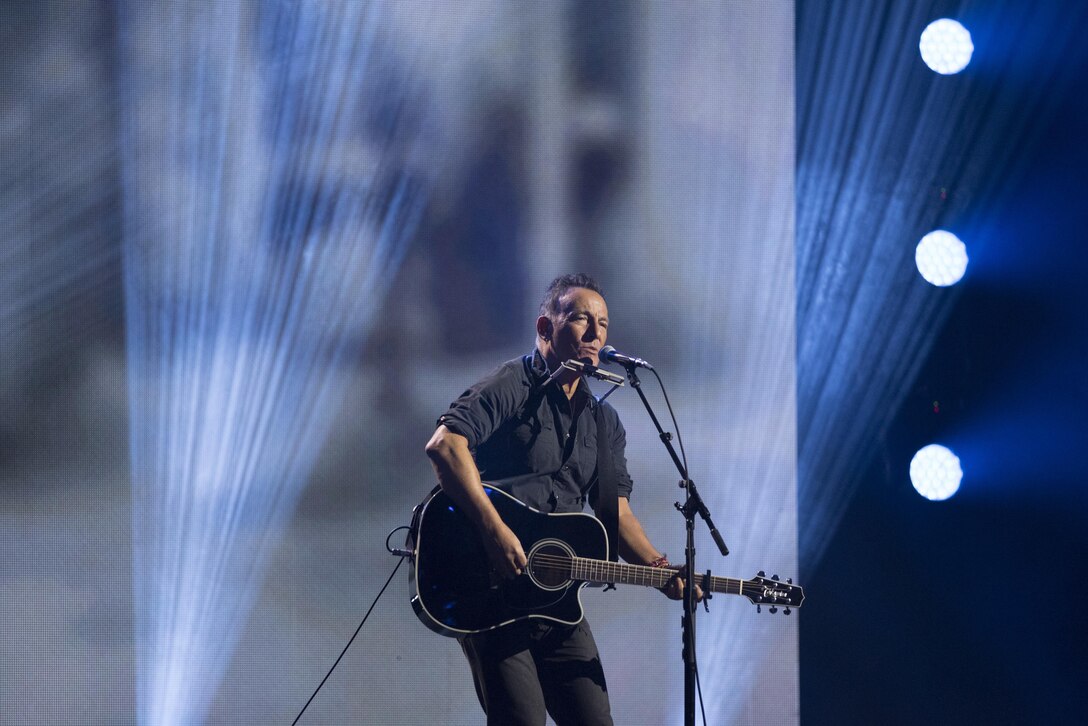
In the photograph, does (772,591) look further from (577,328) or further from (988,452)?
(988,452)

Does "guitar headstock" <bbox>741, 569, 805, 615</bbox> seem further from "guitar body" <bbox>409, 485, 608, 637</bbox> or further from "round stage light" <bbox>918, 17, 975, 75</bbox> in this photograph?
"round stage light" <bbox>918, 17, 975, 75</bbox>

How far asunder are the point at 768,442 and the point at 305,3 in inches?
114

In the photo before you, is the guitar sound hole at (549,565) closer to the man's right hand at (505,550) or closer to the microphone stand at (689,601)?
the man's right hand at (505,550)

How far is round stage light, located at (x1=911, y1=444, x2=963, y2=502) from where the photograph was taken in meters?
4.61

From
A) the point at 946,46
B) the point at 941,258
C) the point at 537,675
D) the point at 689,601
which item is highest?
the point at 946,46

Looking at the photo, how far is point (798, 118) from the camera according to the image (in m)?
4.77

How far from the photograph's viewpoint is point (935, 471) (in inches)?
182

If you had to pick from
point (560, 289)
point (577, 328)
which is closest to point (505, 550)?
point (577, 328)

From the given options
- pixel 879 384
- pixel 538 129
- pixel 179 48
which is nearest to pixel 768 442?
pixel 879 384

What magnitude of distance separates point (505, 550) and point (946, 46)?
10.8 ft

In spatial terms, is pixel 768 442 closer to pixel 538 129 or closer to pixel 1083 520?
pixel 1083 520

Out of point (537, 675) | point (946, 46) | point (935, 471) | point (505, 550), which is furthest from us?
point (946, 46)

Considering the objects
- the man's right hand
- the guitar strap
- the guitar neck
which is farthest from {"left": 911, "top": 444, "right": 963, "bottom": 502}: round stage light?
the man's right hand

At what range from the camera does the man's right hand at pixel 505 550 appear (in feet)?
10.3
